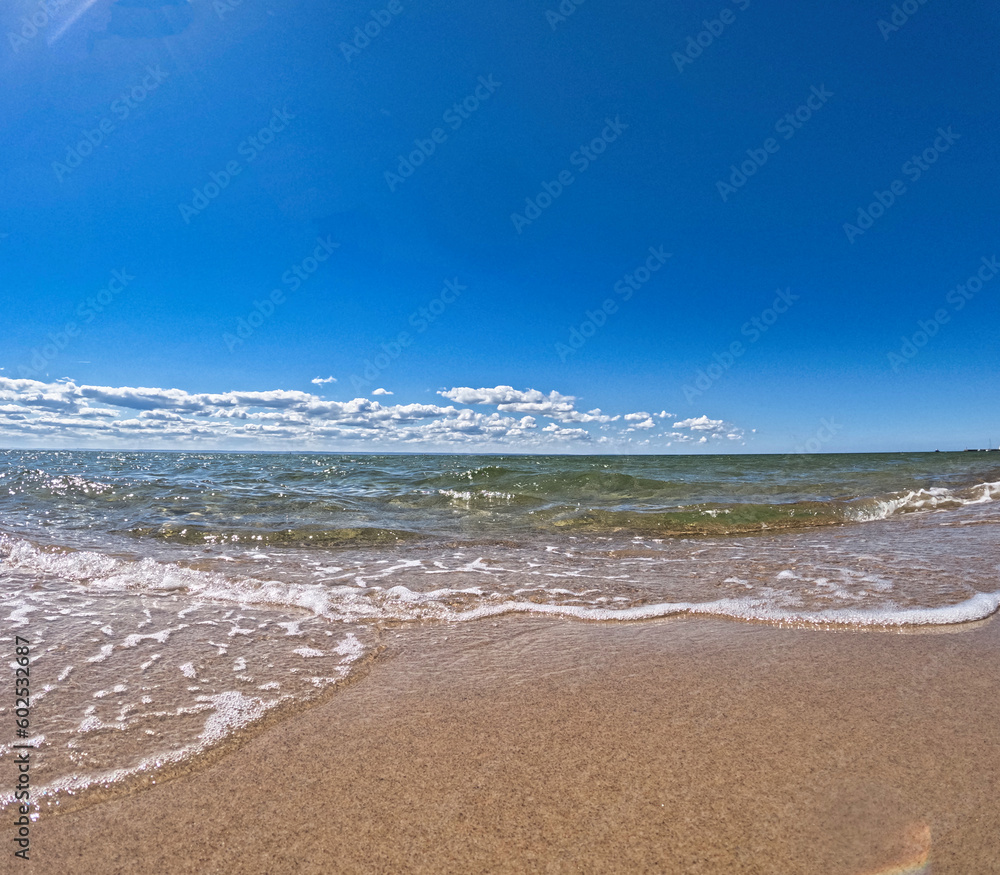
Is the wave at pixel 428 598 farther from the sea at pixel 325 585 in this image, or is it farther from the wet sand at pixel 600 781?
the wet sand at pixel 600 781

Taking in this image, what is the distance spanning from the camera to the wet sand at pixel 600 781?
5.06 ft

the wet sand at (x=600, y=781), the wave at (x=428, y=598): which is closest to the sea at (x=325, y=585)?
the wave at (x=428, y=598)

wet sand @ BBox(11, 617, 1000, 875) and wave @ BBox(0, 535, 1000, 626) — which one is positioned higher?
wave @ BBox(0, 535, 1000, 626)

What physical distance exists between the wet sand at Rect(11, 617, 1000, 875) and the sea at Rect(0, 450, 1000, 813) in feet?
1.03

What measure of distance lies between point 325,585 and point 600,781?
3.49 metres

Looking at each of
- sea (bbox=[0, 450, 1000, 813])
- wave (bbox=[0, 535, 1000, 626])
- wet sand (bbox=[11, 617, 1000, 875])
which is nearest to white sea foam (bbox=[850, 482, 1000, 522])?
sea (bbox=[0, 450, 1000, 813])

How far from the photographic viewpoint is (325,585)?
4.77m

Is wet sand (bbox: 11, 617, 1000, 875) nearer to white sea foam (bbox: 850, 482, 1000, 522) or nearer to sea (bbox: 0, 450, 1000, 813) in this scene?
sea (bbox: 0, 450, 1000, 813)

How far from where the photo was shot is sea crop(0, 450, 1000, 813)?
243 centimetres

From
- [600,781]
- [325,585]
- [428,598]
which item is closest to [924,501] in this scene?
[428,598]

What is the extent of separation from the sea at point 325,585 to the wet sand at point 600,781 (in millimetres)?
313

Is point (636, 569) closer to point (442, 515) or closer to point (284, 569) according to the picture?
point (284, 569)

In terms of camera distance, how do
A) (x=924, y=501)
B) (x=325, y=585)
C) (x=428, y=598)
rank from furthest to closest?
(x=924, y=501), (x=325, y=585), (x=428, y=598)

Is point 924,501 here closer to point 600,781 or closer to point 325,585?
point 325,585
